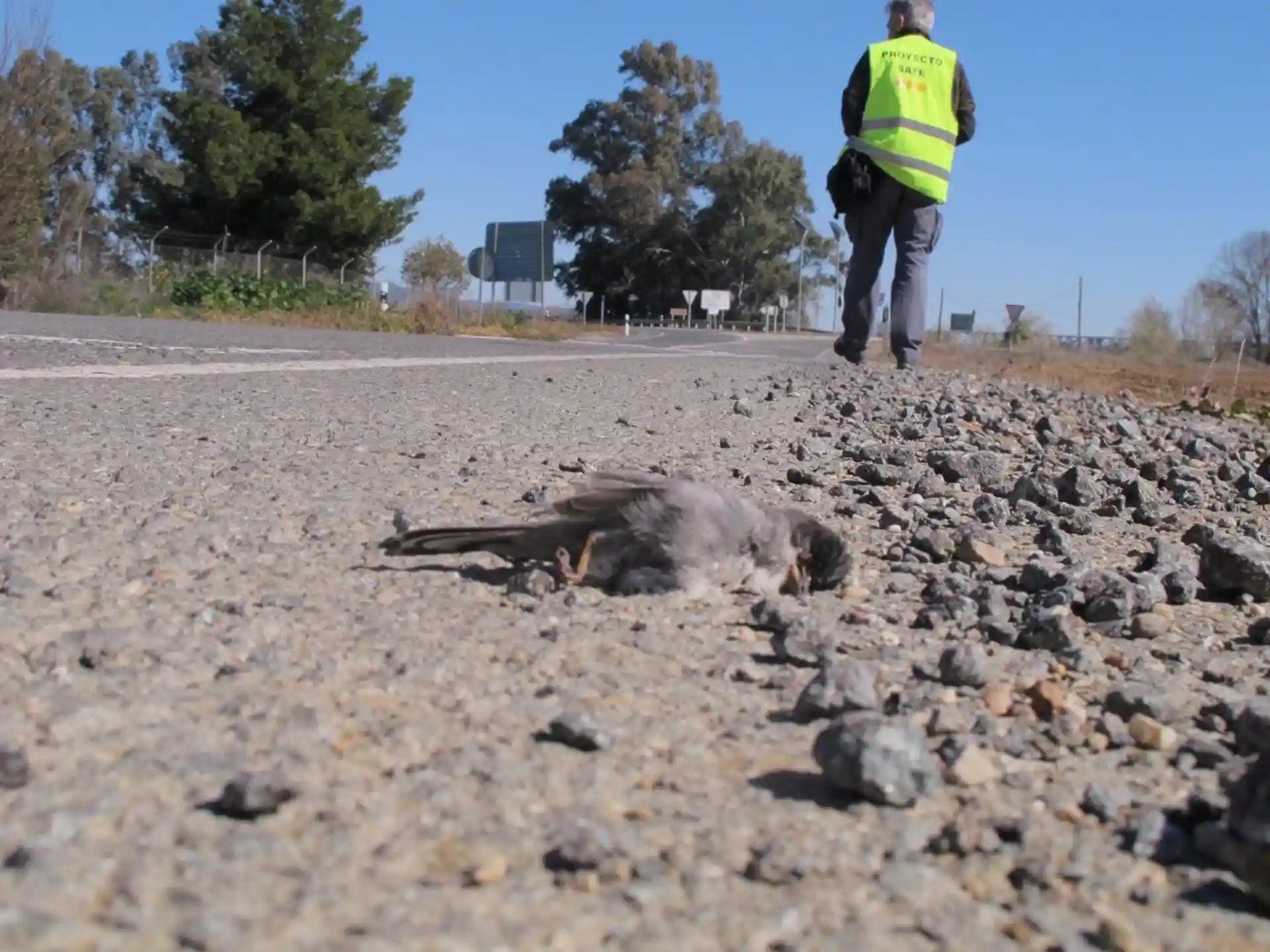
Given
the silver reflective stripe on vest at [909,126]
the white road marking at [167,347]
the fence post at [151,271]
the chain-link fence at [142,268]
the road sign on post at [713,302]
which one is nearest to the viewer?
the white road marking at [167,347]

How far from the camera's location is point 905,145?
23.0 feet

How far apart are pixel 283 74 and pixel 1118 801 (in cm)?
4137

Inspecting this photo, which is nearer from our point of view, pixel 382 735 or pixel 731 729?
pixel 382 735

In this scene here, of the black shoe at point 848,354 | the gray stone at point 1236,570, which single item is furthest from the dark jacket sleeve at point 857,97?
the gray stone at point 1236,570

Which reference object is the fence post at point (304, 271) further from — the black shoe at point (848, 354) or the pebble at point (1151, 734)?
the pebble at point (1151, 734)

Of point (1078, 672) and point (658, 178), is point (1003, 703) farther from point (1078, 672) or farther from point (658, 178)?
point (658, 178)

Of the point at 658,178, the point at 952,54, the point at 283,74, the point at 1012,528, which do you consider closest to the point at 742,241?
the point at 658,178

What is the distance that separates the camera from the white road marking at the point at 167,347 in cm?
684

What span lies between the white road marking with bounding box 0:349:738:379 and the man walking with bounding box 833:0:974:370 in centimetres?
188

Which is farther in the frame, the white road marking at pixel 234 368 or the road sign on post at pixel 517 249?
the road sign on post at pixel 517 249

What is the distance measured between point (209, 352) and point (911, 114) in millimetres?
3911

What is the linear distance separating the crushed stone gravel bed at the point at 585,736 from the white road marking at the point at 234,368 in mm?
2161

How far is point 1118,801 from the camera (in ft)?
3.69

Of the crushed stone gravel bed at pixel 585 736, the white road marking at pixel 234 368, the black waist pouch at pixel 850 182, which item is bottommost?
the crushed stone gravel bed at pixel 585 736
